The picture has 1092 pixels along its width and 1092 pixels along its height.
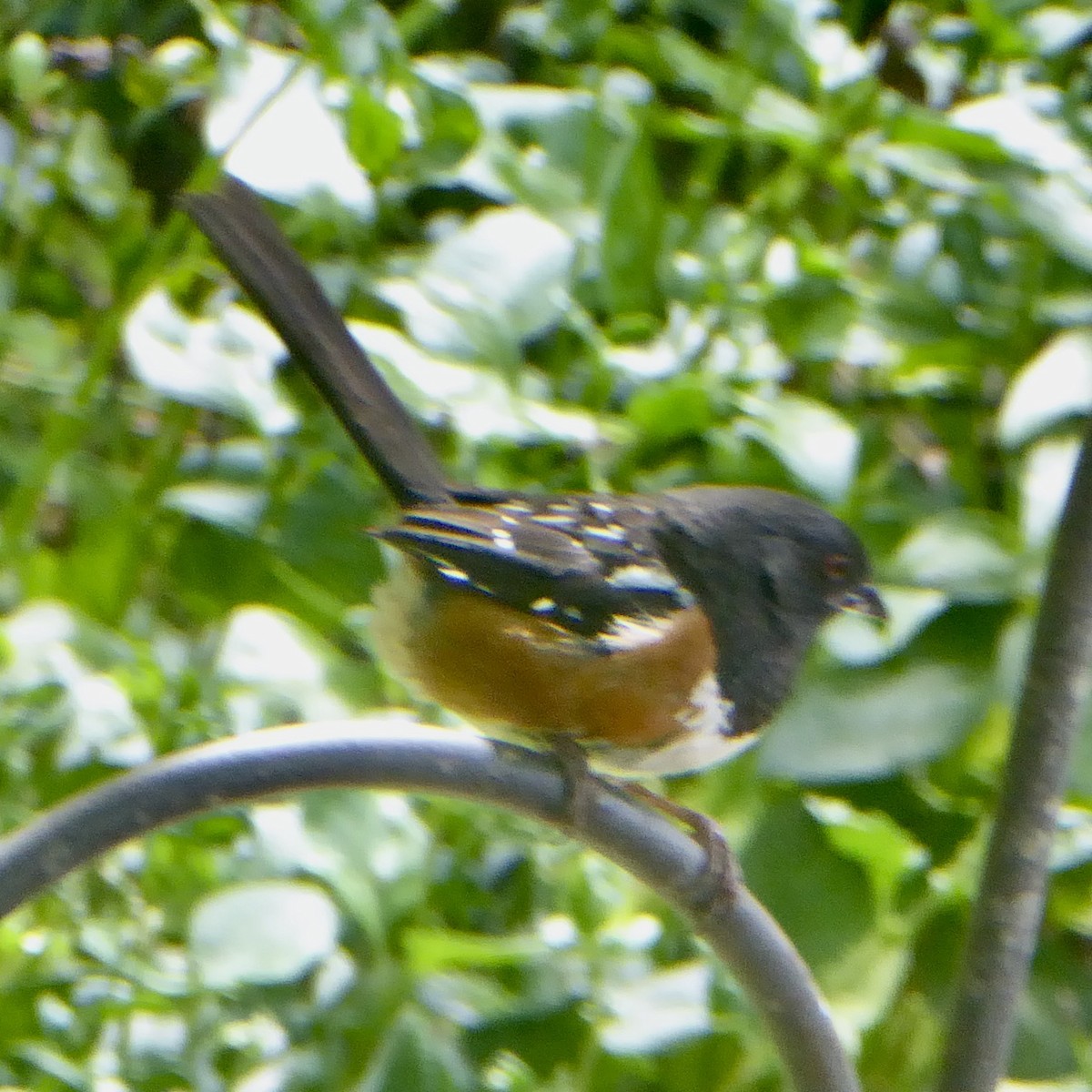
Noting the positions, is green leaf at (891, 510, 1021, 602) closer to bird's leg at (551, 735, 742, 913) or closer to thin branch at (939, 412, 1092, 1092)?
bird's leg at (551, 735, 742, 913)

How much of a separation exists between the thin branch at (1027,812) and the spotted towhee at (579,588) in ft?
1.19

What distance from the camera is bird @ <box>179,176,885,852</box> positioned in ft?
4.85

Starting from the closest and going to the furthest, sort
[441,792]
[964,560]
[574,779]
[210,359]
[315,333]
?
1. [441,792]
2. [574,779]
3. [315,333]
4. [964,560]
5. [210,359]

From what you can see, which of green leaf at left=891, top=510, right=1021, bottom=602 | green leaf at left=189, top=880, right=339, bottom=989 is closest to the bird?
green leaf at left=891, top=510, right=1021, bottom=602

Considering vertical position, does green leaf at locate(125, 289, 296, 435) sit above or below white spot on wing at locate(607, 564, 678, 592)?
above

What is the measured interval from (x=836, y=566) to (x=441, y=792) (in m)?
0.67

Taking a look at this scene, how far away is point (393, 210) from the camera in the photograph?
7.46 feet

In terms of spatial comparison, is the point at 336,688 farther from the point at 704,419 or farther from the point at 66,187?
the point at 66,187

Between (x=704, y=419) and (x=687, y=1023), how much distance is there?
71cm

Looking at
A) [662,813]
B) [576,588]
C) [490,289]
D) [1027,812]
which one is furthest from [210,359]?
[1027,812]

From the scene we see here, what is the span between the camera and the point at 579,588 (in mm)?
1557

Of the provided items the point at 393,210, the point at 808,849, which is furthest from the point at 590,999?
the point at 393,210

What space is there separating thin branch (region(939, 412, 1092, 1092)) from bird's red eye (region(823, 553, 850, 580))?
441 millimetres

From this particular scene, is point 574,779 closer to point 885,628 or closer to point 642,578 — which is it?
point 642,578
